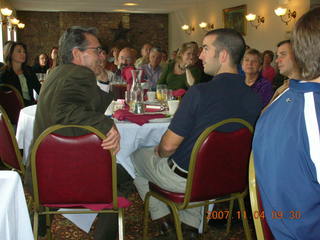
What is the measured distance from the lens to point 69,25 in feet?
55.1

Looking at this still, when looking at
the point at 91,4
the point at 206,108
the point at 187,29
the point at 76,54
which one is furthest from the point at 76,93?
the point at 187,29

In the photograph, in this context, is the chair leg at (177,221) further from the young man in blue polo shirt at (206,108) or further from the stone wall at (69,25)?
the stone wall at (69,25)

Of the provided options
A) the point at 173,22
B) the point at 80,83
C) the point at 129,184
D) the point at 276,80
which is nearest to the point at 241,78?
the point at 80,83

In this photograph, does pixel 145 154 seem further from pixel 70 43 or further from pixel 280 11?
pixel 280 11

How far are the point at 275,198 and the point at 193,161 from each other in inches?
30.4

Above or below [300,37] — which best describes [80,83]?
below

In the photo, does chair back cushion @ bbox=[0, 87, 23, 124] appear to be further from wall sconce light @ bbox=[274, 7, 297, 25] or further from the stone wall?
the stone wall

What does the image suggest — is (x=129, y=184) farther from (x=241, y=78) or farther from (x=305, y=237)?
(x=305, y=237)

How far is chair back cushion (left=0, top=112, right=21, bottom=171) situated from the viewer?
7.99ft

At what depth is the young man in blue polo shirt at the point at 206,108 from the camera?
2.04m

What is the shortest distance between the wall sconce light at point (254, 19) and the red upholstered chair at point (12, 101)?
7.65m

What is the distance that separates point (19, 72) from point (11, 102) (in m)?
1.12

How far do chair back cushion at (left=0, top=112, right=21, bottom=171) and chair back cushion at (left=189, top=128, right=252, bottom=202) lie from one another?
1197 mm

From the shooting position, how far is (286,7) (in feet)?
29.8
